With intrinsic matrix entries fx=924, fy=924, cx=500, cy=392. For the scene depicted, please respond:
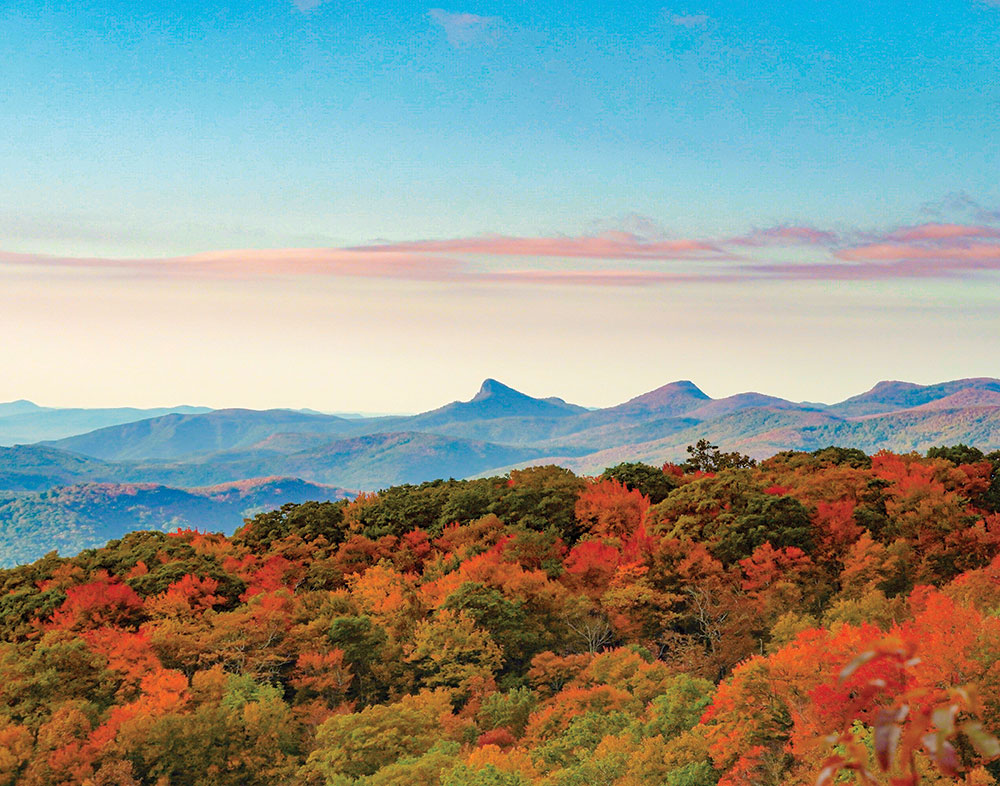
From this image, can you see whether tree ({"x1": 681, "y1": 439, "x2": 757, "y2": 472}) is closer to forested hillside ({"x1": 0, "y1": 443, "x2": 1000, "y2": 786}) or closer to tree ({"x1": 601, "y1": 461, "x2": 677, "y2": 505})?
tree ({"x1": 601, "y1": 461, "x2": 677, "y2": 505})

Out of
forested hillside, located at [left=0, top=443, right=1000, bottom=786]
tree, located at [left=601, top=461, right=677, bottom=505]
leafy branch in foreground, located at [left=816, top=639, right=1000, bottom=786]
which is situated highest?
leafy branch in foreground, located at [left=816, top=639, right=1000, bottom=786]

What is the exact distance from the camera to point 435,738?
4238cm

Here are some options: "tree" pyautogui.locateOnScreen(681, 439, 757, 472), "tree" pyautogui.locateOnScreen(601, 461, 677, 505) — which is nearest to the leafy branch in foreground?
"tree" pyautogui.locateOnScreen(601, 461, 677, 505)

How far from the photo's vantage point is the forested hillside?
34.0 meters

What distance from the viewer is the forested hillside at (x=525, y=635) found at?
33969 millimetres

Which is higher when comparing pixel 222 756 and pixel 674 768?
pixel 674 768

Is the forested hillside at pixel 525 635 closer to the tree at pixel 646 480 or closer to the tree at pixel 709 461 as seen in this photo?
the tree at pixel 646 480

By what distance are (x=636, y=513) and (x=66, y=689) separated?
44295mm

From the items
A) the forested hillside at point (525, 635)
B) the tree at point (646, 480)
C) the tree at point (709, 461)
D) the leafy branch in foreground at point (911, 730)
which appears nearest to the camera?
the leafy branch in foreground at point (911, 730)

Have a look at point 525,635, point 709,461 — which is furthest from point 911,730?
point 709,461

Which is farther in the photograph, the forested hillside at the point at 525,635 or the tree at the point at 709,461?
the tree at the point at 709,461

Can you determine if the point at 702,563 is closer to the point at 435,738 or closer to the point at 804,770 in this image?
the point at 435,738

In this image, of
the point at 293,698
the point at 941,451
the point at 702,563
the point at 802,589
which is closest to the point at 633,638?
the point at 702,563

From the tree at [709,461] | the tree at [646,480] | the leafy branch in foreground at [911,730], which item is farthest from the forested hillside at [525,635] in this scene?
the leafy branch in foreground at [911,730]
